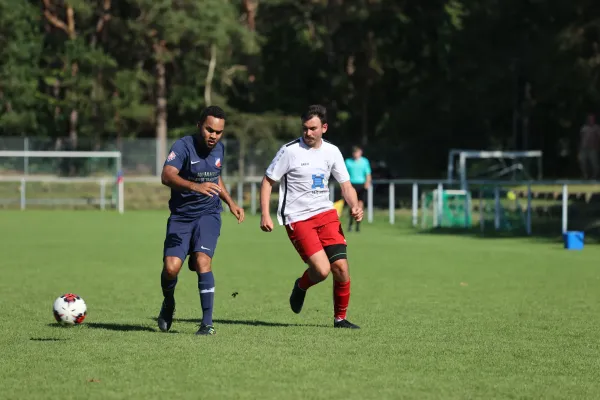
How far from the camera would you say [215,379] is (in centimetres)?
838

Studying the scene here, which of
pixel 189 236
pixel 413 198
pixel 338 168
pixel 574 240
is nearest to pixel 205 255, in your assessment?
pixel 189 236

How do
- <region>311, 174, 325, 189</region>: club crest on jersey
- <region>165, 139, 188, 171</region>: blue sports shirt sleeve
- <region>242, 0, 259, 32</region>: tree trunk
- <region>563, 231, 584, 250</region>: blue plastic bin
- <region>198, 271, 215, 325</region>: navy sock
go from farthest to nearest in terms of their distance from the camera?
<region>242, 0, 259, 32</region>: tree trunk → <region>563, 231, 584, 250</region>: blue plastic bin → <region>311, 174, 325, 189</region>: club crest on jersey → <region>198, 271, 215, 325</region>: navy sock → <region>165, 139, 188, 171</region>: blue sports shirt sleeve

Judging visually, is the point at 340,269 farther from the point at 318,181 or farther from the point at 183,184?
the point at 183,184

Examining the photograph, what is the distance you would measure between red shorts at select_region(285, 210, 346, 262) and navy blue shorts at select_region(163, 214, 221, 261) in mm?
812

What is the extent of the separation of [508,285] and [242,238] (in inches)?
451

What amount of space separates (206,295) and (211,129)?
1.42 meters

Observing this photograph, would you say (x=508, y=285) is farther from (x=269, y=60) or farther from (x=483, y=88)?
(x=269, y=60)

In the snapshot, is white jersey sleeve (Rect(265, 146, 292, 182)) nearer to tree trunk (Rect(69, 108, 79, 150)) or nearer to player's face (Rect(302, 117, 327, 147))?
player's face (Rect(302, 117, 327, 147))

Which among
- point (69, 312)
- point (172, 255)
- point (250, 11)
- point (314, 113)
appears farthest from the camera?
point (250, 11)

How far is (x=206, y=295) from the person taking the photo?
1101 cm

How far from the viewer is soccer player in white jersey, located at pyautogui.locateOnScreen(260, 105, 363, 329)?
11523 mm

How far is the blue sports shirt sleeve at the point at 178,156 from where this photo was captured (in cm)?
1072

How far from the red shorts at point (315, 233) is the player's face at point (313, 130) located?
2.14ft

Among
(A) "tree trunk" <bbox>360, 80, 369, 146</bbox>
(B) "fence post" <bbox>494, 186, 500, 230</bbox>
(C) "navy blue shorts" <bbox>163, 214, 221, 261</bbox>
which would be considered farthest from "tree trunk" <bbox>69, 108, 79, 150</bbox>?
(C) "navy blue shorts" <bbox>163, 214, 221, 261</bbox>
